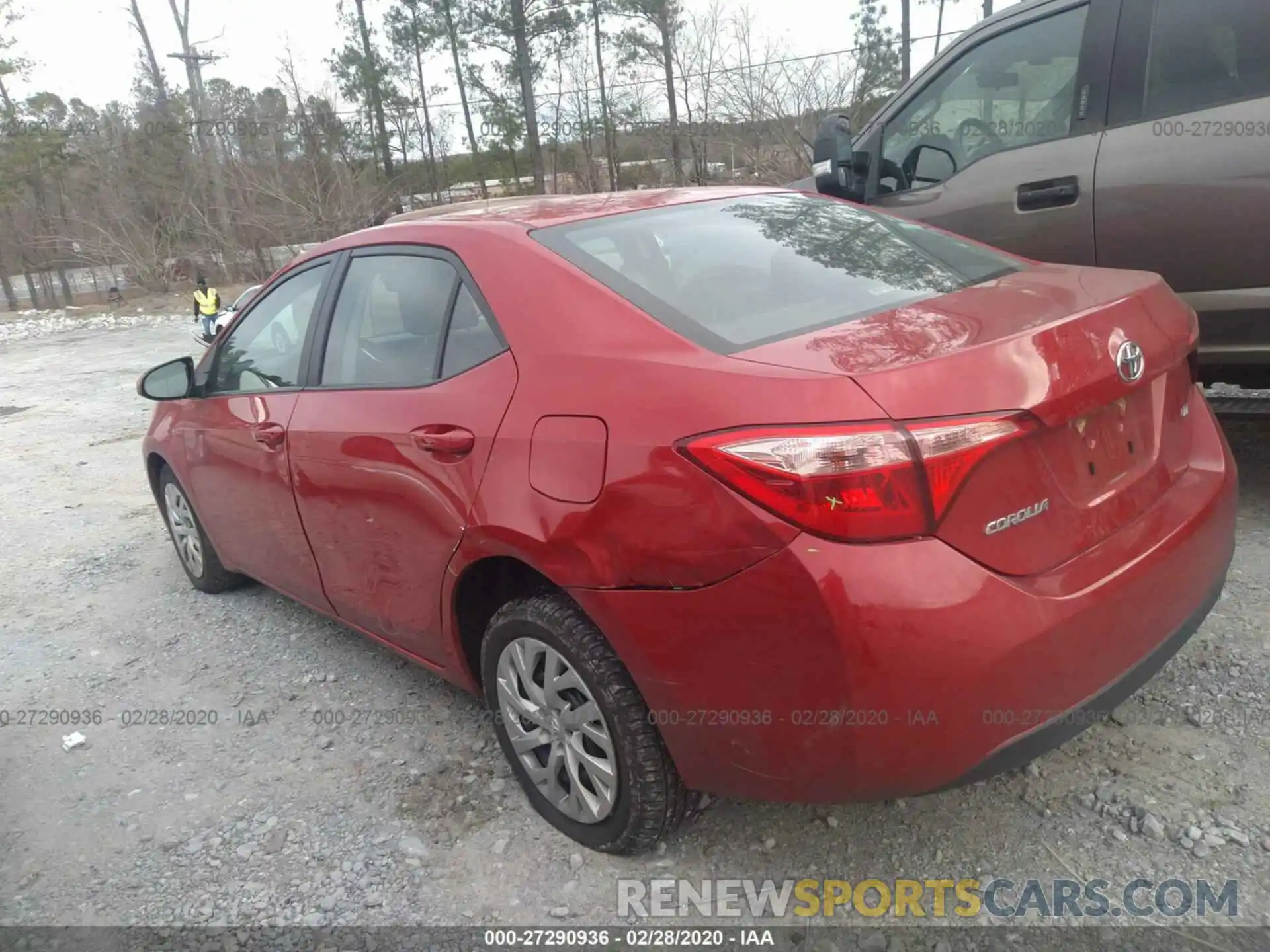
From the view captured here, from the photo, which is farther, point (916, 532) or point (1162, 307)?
point (1162, 307)

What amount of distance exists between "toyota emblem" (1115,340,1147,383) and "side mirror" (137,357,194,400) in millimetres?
3434

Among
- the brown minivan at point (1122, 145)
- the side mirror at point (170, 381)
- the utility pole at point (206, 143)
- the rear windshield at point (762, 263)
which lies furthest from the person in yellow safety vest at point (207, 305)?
the rear windshield at point (762, 263)

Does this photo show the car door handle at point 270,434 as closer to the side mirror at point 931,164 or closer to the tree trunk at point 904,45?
the side mirror at point 931,164

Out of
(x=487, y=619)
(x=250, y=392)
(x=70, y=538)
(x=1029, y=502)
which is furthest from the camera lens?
(x=70, y=538)

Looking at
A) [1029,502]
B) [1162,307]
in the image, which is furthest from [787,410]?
[1162,307]

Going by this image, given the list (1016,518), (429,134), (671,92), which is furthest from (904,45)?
(1016,518)

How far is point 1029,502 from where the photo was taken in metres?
1.86

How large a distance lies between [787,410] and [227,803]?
7.15 feet

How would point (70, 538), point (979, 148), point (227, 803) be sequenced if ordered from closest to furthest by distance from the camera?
point (227, 803), point (979, 148), point (70, 538)

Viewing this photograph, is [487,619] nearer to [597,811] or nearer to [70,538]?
[597,811]

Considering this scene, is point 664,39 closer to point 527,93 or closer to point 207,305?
point 527,93

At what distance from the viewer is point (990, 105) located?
4246 mm

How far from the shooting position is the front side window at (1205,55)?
3.43 metres

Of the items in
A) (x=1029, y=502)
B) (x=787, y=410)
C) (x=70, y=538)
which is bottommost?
(x=70, y=538)
